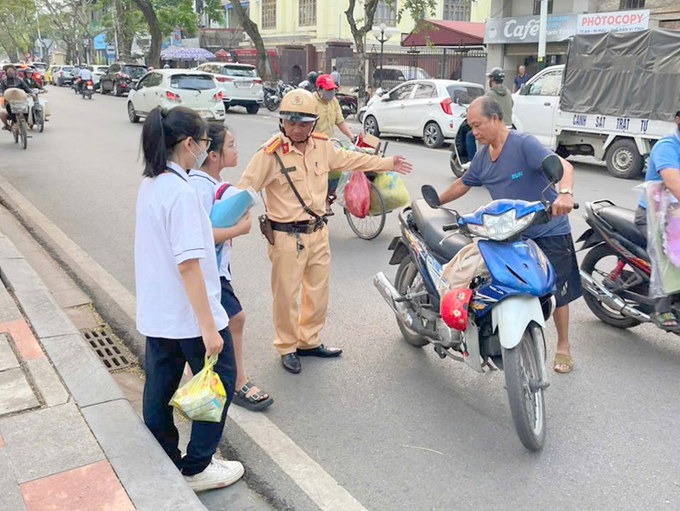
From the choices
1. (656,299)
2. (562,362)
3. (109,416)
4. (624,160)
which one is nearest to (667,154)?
(656,299)

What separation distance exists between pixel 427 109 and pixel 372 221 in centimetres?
846

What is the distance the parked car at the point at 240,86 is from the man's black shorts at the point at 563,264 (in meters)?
21.0

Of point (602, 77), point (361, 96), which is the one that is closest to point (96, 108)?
point (361, 96)

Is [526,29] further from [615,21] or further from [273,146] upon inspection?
[273,146]

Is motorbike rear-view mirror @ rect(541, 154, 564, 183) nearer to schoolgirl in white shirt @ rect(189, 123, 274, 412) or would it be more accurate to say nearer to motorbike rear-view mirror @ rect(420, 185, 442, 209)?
motorbike rear-view mirror @ rect(420, 185, 442, 209)

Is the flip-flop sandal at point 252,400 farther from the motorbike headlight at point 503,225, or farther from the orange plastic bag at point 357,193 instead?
the orange plastic bag at point 357,193

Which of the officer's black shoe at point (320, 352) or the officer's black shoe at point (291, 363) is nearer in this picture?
the officer's black shoe at point (291, 363)

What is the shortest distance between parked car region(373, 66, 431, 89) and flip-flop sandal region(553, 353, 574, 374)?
26.7 meters

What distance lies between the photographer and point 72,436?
3.22 m

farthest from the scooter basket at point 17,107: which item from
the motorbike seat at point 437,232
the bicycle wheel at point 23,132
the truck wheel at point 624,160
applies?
the motorbike seat at point 437,232

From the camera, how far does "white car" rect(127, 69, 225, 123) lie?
18719 mm

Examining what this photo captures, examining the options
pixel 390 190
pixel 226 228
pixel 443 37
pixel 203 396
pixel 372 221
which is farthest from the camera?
pixel 443 37

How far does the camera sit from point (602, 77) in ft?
38.9

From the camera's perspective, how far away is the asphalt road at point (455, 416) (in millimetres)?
3129
